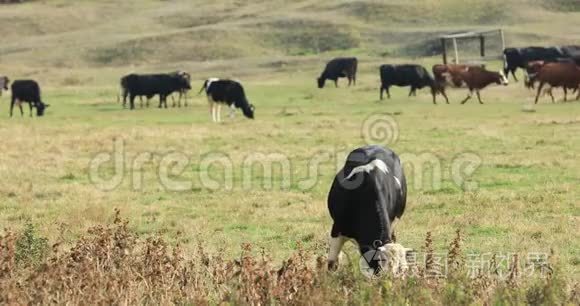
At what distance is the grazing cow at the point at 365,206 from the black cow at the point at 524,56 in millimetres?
38023

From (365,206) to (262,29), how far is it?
235 feet

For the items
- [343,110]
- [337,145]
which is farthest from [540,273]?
[343,110]

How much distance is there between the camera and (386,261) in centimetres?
696

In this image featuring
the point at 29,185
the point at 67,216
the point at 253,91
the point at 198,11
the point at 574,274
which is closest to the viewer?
the point at 574,274

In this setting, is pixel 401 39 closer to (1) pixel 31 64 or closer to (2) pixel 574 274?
(1) pixel 31 64

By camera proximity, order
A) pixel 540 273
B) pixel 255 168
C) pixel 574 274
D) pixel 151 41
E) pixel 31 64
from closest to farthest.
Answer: pixel 540 273, pixel 574 274, pixel 255 168, pixel 31 64, pixel 151 41

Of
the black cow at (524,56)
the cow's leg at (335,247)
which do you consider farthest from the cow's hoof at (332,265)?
the black cow at (524,56)

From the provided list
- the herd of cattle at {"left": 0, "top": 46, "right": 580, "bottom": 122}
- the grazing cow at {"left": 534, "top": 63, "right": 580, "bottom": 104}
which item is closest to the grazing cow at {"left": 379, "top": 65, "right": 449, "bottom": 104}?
the herd of cattle at {"left": 0, "top": 46, "right": 580, "bottom": 122}

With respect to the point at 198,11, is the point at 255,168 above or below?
below

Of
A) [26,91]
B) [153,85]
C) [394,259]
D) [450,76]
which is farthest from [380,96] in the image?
[394,259]

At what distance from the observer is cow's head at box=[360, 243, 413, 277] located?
6.86m

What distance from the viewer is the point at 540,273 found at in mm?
7375

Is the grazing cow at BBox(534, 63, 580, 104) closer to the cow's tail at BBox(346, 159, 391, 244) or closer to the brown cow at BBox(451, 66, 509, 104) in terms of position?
the brown cow at BBox(451, 66, 509, 104)

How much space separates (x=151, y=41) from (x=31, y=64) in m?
10.7
